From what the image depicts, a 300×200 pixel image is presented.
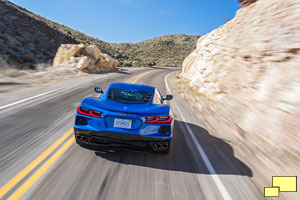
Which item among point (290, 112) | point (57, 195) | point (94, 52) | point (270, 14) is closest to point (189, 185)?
point (57, 195)

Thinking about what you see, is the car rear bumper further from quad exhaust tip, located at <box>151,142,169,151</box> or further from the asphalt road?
the asphalt road

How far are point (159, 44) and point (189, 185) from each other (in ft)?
296

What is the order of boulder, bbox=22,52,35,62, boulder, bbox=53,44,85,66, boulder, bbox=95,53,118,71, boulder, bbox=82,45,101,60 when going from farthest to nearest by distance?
boulder, bbox=95,53,118,71 → boulder, bbox=82,45,101,60 → boulder, bbox=22,52,35,62 → boulder, bbox=53,44,85,66

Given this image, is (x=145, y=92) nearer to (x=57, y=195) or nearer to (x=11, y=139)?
(x=57, y=195)

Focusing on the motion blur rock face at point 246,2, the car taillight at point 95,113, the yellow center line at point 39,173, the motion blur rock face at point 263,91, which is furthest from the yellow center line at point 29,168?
the motion blur rock face at point 246,2

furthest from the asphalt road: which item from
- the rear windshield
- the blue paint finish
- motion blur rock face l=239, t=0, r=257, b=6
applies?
motion blur rock face l=239, t=0, r=257, b=6

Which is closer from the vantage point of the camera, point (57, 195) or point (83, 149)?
point (57, 195)

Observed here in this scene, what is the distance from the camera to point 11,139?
4.02 metres

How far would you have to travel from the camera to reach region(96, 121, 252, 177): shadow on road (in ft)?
11.7

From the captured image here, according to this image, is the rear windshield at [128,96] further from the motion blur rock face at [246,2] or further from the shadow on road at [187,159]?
→ the motion blur rock face at [246,2]

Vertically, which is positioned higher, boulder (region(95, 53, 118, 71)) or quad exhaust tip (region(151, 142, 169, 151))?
boulder (region(95, 53, 118, 71))

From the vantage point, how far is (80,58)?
2086cm

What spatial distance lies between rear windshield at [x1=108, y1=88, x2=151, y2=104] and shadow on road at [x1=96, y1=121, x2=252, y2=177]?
102 cm

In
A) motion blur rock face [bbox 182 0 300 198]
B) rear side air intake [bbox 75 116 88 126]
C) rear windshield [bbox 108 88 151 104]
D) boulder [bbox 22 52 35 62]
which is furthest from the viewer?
boulder [bbox 22 52 35 62]
